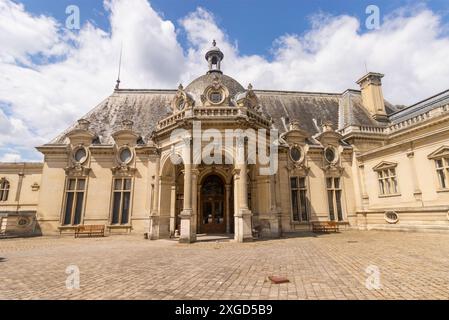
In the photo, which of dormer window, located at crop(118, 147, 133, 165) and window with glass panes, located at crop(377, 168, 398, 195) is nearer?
window with glass panes, located at crop(377, 168, 398, 195)

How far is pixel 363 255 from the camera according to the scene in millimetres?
9016

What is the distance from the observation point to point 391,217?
18656 mm

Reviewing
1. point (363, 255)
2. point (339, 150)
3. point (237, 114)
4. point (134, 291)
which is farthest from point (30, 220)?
point (339, 150)

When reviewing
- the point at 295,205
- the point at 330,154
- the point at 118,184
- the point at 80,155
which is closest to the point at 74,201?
the point at 118,184

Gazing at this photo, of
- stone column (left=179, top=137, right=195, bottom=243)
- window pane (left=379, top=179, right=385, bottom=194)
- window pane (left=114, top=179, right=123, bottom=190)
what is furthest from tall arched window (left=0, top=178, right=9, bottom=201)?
window pane (left=379, top=179, right=385, bottom=194)

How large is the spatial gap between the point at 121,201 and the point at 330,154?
19371 mm

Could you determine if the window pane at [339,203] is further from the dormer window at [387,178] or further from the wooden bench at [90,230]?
the wooden bench at [90,230]

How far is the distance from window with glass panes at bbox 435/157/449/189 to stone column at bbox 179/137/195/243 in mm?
16459

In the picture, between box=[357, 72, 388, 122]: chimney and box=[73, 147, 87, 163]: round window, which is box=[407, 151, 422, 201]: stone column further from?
box=[73, 147, 87, 163]: round window

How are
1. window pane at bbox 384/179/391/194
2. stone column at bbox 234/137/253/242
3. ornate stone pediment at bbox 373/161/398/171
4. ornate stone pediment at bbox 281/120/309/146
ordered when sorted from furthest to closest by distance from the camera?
ornate stone pediment at bbox 281/120/309/146 → window pane at bbox 384/179/391/194 → ornate stone pediment at bbox 373/161/398/171 → stone column at bbox 234/137/253/242

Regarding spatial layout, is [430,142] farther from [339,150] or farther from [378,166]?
[339,150]

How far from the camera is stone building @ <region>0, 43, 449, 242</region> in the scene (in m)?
15.9

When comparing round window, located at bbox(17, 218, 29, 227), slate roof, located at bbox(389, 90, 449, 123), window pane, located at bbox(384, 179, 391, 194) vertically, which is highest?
slate roof, located at bbox(389, 90, 449, 123)

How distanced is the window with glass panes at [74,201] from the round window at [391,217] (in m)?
24.9
